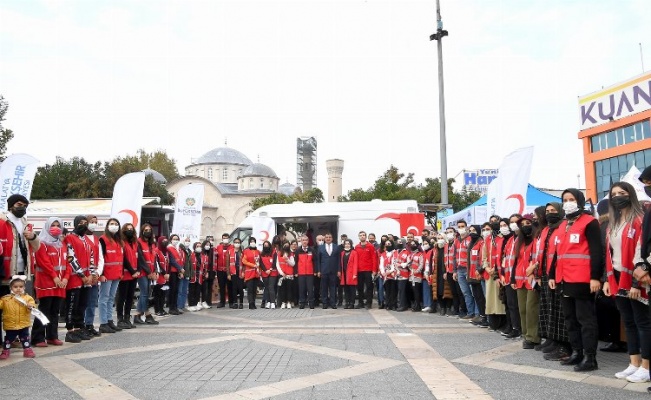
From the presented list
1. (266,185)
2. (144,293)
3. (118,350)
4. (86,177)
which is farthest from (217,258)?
(266,185)

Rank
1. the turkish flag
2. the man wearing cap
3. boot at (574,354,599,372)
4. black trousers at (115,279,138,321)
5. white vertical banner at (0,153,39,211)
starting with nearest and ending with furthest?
boot at (574,354,599,372) → the man wearing cap → black trousers at (115,279,138,321) → white vertical banner at (0,153,39,211) → the turkish flag

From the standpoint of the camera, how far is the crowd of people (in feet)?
18.3

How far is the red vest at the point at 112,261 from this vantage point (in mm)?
9117

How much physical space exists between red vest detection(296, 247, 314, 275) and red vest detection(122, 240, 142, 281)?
5146mm

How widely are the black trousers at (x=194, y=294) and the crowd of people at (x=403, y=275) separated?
1.2 inches

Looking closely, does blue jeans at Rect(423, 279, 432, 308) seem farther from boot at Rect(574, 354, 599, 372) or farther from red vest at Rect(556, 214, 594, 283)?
boot at Rect(574, 354, 599, 372)

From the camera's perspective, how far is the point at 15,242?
7211mm

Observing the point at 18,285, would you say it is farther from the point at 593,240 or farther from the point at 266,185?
the point at 266,185

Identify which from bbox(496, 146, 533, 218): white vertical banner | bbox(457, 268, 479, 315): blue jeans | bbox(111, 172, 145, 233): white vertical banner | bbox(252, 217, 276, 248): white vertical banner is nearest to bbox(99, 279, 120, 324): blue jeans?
bbox(111, 172, 145, 233): white vertical banner

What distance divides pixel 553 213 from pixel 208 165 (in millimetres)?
89358

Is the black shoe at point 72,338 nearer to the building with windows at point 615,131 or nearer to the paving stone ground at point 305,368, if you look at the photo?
the paving stone ground at point 305,368

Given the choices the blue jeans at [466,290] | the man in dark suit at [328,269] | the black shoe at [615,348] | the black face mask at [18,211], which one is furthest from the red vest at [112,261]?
the black shoe at [615,348]

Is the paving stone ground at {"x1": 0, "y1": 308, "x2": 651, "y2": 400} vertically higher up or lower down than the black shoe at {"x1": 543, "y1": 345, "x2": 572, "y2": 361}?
lower down

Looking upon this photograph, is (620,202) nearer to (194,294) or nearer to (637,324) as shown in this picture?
(637,324)
